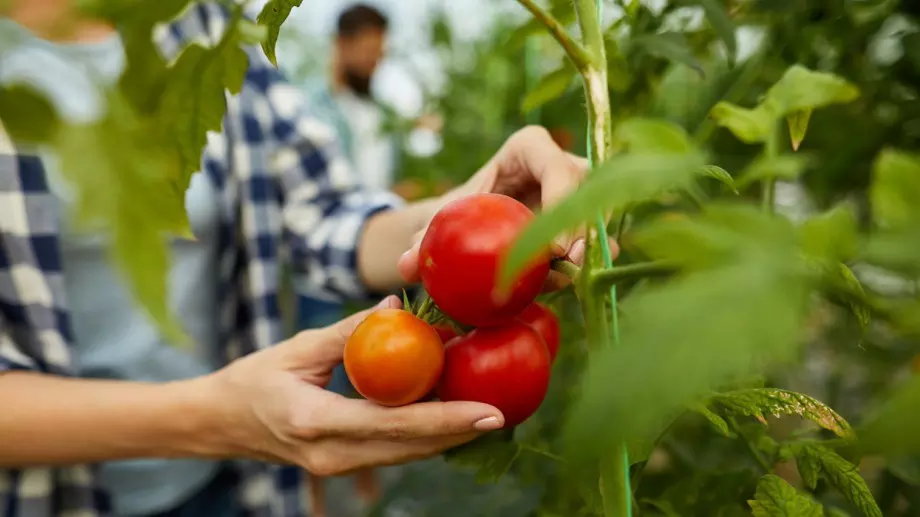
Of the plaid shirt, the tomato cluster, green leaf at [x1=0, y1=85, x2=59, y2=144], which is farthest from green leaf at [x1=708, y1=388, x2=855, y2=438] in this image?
the plaid shirt

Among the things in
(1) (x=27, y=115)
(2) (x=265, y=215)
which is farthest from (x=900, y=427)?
(2) (x=265, y=215)

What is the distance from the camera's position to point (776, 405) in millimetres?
406

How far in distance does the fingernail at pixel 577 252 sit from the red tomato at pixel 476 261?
19mm

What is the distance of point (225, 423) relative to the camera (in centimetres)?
62

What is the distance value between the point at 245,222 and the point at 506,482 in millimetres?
530

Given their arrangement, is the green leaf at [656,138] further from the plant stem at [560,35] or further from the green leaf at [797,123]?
the green leaf at [797,123]

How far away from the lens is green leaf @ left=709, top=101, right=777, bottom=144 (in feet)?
1.46

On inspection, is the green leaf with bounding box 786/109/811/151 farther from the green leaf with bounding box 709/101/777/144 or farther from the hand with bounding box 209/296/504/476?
the hand with bounding box 209/296/504/476

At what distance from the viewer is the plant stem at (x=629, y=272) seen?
0.28m

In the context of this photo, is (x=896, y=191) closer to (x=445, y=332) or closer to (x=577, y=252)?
(x=577, y=252)

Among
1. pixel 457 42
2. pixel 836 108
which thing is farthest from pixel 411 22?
pixel 836 108

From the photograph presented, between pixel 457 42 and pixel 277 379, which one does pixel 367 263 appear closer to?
pixel 277 379

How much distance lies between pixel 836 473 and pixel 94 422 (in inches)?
24.4

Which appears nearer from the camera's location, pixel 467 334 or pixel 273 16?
pixel 273 16
